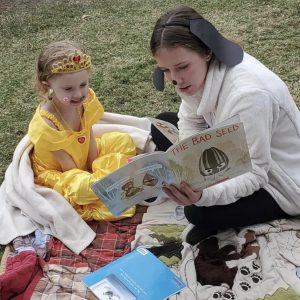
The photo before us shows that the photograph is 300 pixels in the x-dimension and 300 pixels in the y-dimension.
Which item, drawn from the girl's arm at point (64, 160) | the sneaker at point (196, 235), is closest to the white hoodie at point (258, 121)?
the sneaker at point (196, 235)

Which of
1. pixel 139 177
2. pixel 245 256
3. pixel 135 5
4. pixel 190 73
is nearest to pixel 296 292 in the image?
pixel 245 256

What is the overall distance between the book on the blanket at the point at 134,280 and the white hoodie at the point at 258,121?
0.32 m

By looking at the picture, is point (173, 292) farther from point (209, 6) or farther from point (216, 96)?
point (209, 6)

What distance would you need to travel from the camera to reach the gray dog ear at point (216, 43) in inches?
73.9

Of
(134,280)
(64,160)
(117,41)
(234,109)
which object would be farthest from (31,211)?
(117,41)

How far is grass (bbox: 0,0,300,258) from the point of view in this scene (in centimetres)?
344

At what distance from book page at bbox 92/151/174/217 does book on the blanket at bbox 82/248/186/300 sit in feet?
0.90

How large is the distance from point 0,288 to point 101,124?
1.19 m

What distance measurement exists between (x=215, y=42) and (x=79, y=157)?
1.01 m

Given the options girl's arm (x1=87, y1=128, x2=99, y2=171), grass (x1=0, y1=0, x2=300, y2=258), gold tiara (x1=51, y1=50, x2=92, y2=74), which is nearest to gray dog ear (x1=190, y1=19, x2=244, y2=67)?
gold tiara (x1=51, y1=50, x2=92, y2=74)

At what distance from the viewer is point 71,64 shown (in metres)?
2.38

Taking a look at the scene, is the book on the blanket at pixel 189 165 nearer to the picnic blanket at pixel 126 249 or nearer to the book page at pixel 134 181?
the book page at pixel 134 181

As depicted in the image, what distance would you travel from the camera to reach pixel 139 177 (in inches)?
71.2

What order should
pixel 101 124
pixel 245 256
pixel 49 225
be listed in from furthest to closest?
pixel 101 124 → pixel 49 225 → pixel 245 256
